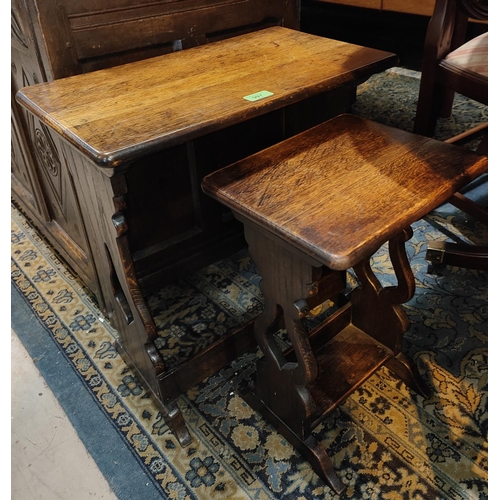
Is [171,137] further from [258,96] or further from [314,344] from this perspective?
[314,344]

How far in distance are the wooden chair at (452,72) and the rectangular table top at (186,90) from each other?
0.28 m

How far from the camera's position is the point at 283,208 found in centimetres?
101

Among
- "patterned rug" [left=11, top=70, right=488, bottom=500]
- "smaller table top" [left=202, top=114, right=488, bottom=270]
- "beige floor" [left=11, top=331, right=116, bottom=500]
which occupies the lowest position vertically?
"beige floor" [left=11, top=331, right=116, bottom=500]

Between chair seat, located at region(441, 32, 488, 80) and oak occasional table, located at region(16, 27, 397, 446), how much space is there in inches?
11.4

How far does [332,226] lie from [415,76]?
281 centimetres

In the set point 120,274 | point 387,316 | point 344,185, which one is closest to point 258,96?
point 344,185

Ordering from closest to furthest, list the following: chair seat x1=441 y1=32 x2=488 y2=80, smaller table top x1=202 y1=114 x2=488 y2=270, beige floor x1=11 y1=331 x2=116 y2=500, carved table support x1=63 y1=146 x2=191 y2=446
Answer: smaller table top x1=202 y1=114 x2=488 y2=270
carved table support x1=63 y1=146 x2=191 y2=446
beige floor x1=11 y1=331 x2=116 y2=500
chair seat x1=441 y1=32 x2=488 y2=80

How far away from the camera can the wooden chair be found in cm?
153

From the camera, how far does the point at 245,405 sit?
146cm

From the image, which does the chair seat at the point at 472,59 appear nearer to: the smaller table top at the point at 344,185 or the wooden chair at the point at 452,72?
the wooden chair at the point at 452,72

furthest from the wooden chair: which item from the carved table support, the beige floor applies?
the beige floor

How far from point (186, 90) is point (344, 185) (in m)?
0.48

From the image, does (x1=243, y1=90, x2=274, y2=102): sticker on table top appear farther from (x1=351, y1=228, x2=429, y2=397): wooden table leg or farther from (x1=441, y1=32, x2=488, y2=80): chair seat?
(x1=441, y1=32, x2=488, y2=80): chair seat

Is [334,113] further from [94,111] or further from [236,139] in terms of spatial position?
[94,111]
